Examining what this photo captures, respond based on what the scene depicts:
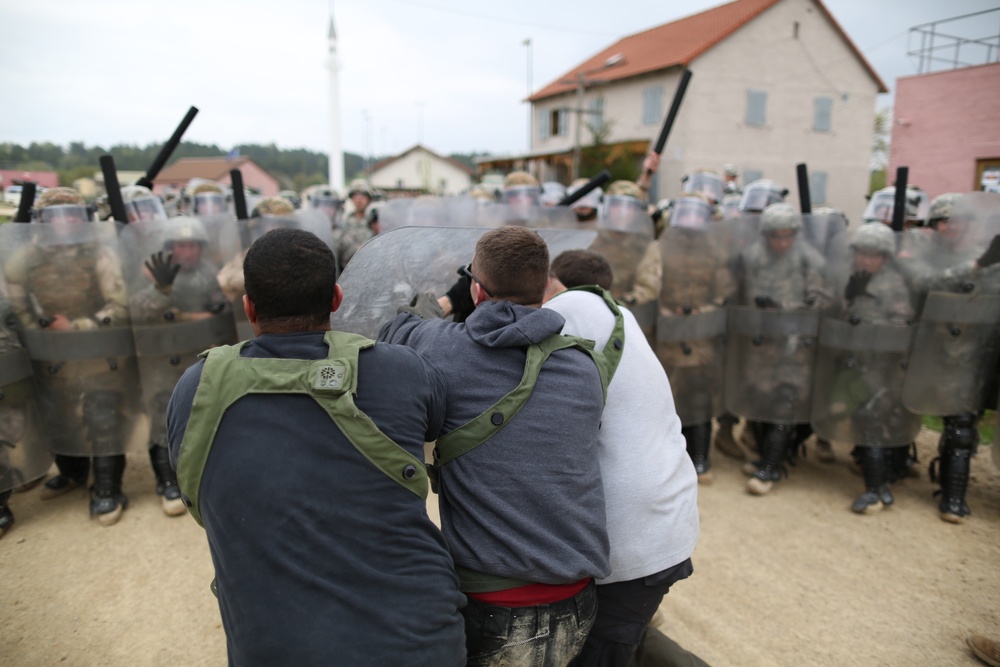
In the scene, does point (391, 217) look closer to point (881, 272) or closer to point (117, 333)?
point (117, 333)

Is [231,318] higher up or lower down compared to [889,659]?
higher up

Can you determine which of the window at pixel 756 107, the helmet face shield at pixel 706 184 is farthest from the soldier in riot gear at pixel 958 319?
the window at pixel 756 107

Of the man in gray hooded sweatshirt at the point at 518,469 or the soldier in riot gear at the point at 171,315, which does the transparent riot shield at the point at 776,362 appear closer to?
the man in gray hooded sweatshirt at the point at 518,469

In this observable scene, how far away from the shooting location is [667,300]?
4.47 meters

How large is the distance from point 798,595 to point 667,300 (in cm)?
→ 206

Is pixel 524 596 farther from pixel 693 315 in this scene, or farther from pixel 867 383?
pixel 867 383

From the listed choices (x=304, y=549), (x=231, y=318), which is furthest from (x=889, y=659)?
(x=231, y=318)

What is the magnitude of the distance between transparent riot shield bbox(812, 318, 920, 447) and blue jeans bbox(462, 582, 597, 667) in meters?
3.24

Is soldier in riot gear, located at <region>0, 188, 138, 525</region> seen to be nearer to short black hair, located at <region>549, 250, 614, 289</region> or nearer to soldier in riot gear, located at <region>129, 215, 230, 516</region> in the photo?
soldier in riot gear, located at <region>129, 215, 230, 516</region>

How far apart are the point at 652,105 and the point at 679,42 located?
12.0 ft

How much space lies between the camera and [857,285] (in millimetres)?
4062

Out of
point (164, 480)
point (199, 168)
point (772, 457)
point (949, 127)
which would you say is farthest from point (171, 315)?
point (199, 168)

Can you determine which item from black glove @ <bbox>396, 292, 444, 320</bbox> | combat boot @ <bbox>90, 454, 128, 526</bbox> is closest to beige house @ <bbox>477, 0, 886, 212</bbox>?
combat boot @ <bbox>90, 454, 128, 526</bbox>

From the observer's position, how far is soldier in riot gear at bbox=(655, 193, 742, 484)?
4.39m
